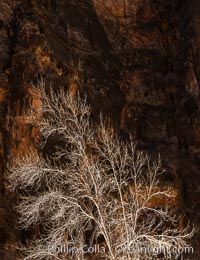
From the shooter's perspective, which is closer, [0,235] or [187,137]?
[0,235]

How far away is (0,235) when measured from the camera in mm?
14336

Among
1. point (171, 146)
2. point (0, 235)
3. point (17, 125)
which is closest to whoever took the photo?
point (0, 235)

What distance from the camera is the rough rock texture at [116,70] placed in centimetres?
1588

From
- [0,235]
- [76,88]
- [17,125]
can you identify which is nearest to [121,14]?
[76,88]

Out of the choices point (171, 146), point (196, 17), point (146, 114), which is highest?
point (196, 17)

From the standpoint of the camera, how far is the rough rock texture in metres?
15.9

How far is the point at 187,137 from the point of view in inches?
784

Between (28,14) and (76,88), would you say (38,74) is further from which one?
(28,14)

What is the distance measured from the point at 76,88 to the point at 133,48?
22.7 ft

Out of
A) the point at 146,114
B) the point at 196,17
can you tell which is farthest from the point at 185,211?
the point at 196,17

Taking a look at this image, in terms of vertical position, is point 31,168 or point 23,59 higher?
point 23,59

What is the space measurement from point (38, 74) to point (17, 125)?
7.75 ft

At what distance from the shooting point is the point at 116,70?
21359 millimetres

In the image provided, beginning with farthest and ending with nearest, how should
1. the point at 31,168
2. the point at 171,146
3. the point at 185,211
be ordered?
the point at 171,146
the point at 185,211
the point at 31,168
